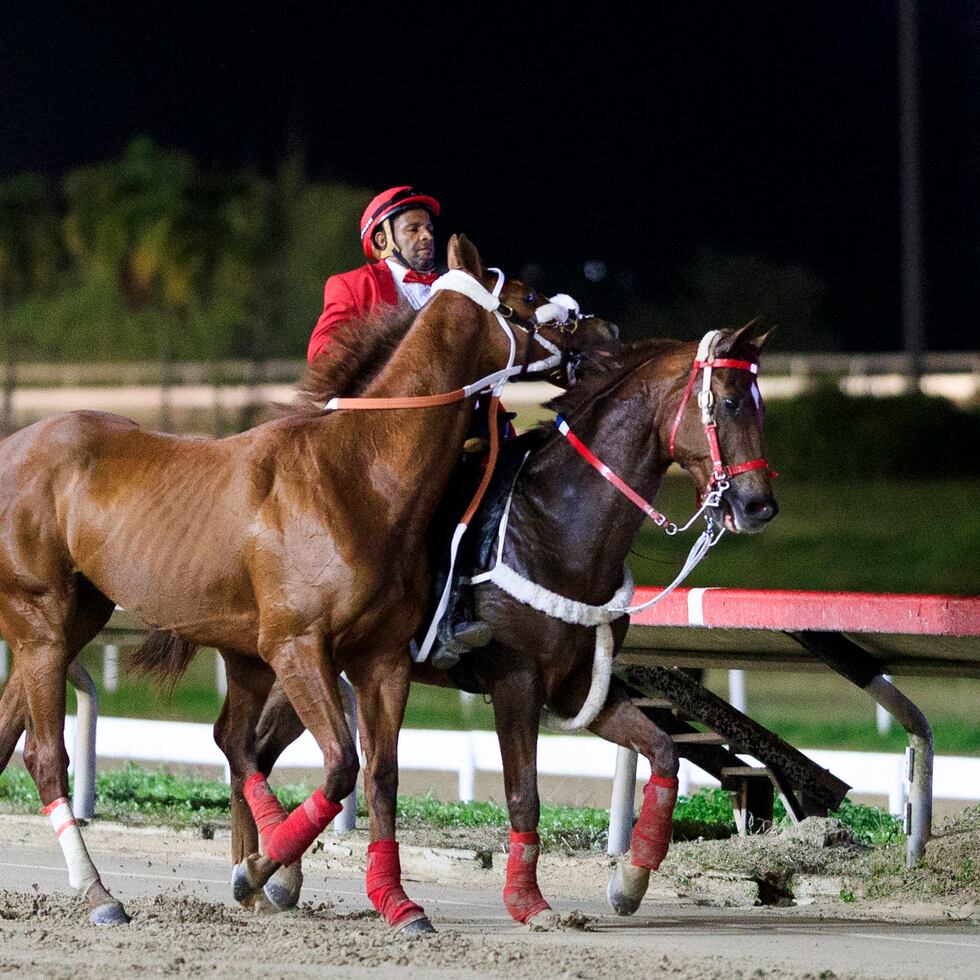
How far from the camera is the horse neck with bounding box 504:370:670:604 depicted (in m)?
5.42

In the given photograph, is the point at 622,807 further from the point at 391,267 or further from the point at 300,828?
the point at 391,267

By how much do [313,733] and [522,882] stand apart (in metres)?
0.86

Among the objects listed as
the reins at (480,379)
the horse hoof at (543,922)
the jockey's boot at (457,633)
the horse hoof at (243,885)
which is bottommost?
the horse hoof at (543,922)

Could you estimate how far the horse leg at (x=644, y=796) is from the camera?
5383 millimetres

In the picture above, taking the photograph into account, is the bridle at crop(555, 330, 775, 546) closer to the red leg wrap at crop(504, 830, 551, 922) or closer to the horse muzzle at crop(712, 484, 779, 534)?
the horse muzzle at crop(712, 484, 779, 534)

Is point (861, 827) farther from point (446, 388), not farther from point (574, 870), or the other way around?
point (446, 388)

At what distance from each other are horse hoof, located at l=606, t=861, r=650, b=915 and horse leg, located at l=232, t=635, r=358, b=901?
96 centimetres

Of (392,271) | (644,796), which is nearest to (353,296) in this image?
(392,271)

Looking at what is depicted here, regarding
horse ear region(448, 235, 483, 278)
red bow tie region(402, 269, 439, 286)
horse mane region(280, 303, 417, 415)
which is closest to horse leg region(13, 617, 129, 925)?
horse mane region(280, 303, 417, 415)

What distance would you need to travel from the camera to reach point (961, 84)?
21.7 metres

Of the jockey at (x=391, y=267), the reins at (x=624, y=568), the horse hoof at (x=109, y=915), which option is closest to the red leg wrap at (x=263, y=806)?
the horse hoof at (x=109, y=915)

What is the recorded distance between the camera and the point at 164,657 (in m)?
6.32

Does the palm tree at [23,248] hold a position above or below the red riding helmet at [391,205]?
above

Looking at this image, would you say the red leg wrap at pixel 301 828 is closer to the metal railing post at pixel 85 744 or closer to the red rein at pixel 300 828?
the red rein at pixel 300 828
